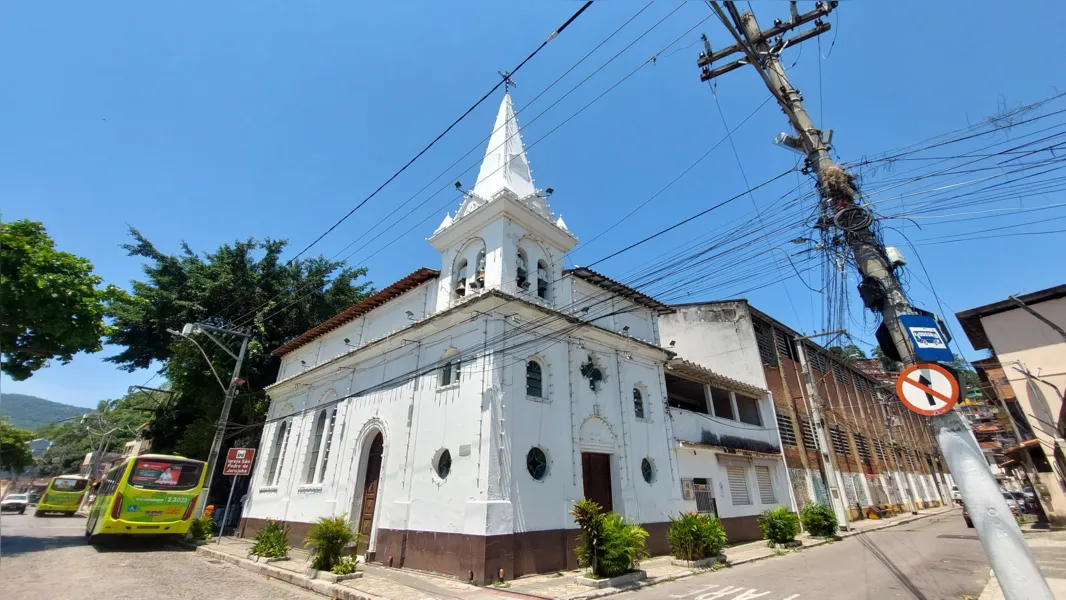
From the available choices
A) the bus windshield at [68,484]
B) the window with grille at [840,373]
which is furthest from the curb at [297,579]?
the window with grille at [840,373]

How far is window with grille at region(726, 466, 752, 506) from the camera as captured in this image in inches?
639

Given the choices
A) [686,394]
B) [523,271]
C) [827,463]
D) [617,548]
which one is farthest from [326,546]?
[827,463]

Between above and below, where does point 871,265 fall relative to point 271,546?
above

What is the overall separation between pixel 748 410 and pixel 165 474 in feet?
73.8

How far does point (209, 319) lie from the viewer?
22234mm

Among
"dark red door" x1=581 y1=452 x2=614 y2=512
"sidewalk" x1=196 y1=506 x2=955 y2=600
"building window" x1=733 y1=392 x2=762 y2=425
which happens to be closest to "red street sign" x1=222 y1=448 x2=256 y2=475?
"sidewalk" x1=196 y1=506 x2=955 y2=600

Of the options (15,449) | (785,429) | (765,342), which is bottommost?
(785,429)

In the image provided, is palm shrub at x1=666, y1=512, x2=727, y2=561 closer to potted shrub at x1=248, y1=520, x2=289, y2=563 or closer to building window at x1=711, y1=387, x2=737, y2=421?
building window at x1=711, y1=387, x2=737, y2=421

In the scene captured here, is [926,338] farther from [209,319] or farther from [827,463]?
[209,319]

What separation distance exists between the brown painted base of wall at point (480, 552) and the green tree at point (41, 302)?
1150 centimetres

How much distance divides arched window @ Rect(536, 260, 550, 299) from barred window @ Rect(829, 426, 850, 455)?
18.1 m

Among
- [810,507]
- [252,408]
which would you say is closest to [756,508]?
[810,507]

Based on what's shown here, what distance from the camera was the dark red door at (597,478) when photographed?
12.4 m

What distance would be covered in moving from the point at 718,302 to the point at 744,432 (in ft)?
21.2
